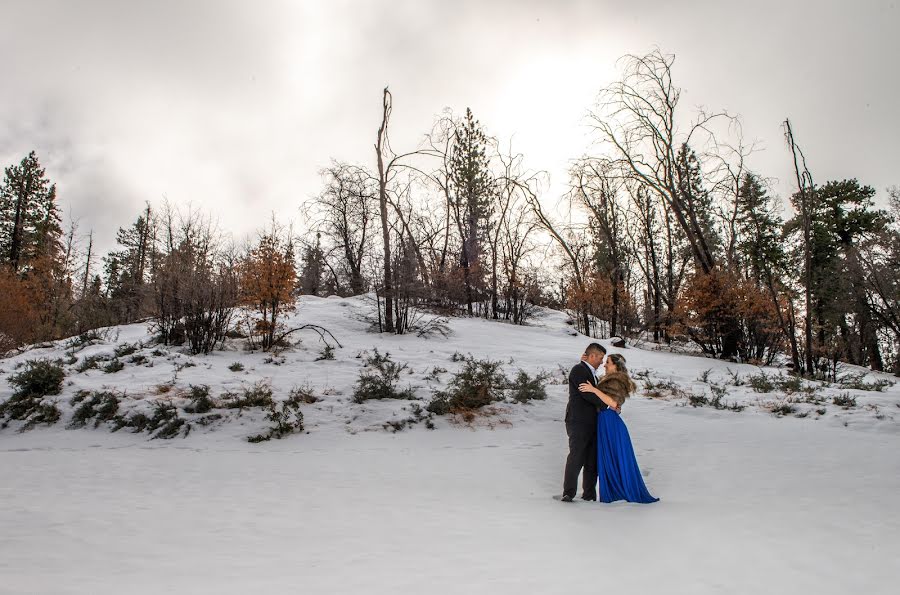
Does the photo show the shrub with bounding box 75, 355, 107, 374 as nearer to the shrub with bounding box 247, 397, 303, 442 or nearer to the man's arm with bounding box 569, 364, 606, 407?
the shrub with bounding box 247, 397, 303, 442

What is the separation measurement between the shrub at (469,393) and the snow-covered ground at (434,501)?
1.45 ft

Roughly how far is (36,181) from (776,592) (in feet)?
154

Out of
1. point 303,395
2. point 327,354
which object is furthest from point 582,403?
point 327,354

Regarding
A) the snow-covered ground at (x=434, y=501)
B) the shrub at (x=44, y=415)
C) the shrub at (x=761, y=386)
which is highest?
the shrub at (x=761, y=386)

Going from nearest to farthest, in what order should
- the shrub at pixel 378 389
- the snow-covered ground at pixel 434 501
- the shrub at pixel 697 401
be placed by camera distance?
the snow-covered ground at pixel 434 501 → the shrub at pixel 378 389 → the shrub at pixel 697 401

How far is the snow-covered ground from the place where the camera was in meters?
2.80

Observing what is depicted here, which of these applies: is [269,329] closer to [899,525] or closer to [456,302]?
[899,525]

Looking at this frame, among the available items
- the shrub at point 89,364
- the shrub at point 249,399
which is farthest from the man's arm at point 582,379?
the shrub at point 89,364

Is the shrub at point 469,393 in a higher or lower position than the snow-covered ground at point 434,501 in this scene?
higher

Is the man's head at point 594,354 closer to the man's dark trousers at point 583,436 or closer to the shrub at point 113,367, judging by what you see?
the man's dark trousers at point 583,436

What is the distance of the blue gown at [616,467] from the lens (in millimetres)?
4793

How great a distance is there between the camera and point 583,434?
491 cm

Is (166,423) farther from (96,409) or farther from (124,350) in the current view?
(124,350)

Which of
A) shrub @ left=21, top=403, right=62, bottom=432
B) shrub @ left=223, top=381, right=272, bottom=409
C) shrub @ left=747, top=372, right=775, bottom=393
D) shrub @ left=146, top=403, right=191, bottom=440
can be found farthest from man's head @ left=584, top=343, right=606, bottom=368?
shrub @ left=21, top=403, right=62, bottom=432
